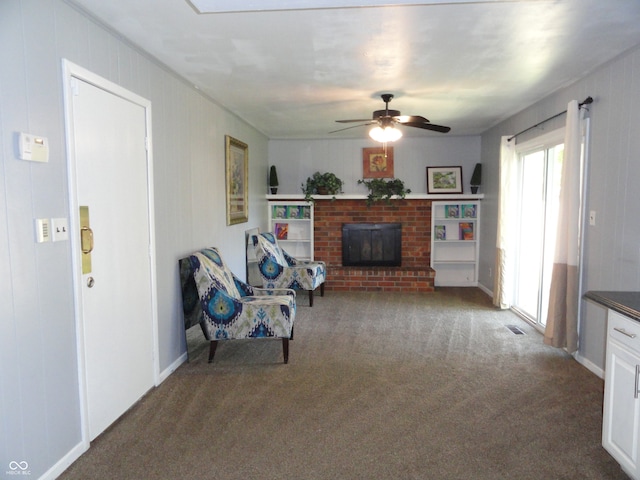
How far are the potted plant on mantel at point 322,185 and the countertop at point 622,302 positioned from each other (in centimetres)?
500

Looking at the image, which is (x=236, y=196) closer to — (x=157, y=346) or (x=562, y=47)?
(x=157, y=346)

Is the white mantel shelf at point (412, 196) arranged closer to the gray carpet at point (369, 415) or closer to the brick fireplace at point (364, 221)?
the brick fireplace at point (364, 221)

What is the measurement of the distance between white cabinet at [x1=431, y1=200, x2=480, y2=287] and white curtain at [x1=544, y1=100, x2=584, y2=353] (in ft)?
10.2

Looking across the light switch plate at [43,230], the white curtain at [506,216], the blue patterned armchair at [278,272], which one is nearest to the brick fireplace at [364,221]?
the blue patterned armchair at [278,272]

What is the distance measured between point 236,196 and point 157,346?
246 centimetres

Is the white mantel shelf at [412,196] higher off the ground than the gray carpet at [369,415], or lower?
higher

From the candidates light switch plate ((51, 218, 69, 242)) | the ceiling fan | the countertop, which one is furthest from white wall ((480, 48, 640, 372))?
light switch plate ((51, 218, 69, 242))

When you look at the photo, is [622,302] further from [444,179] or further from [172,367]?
[444,179]

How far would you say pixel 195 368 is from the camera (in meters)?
3.58

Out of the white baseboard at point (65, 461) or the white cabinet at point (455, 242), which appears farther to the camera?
the white cabinet at point (455, 242)

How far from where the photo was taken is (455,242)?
706cm

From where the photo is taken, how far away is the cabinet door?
6.52ft

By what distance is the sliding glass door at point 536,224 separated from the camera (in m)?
4.49

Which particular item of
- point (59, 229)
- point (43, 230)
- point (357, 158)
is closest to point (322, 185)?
point (357, 158)
